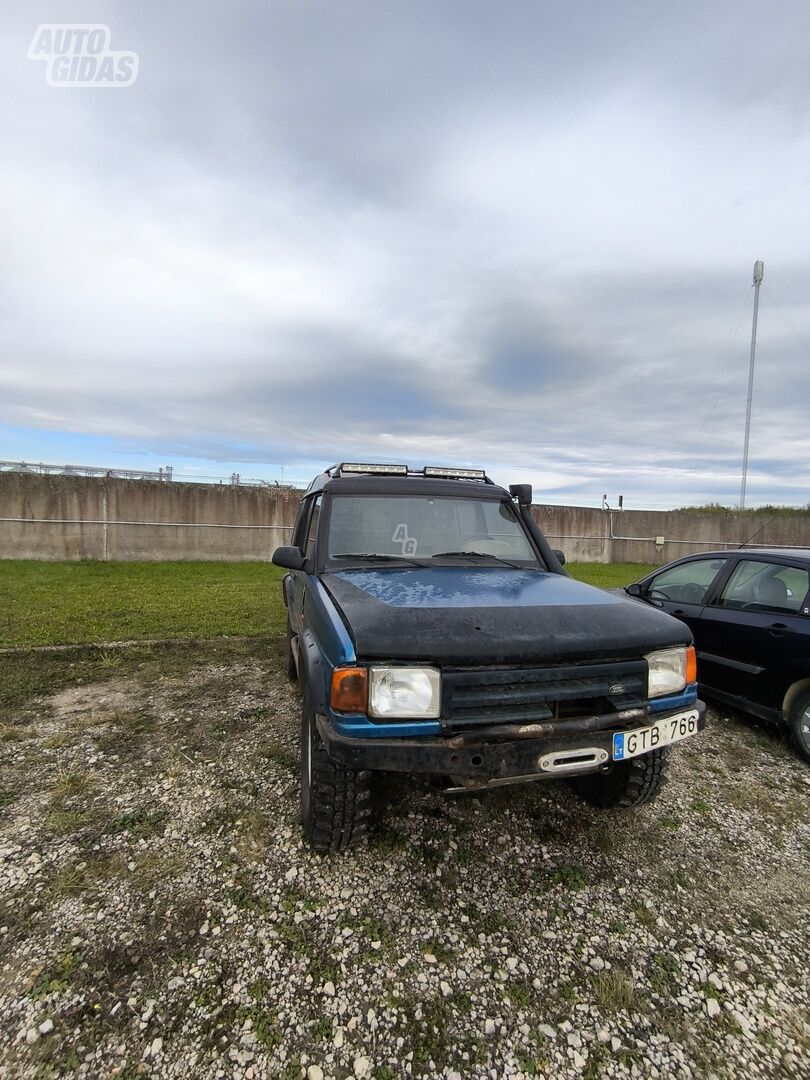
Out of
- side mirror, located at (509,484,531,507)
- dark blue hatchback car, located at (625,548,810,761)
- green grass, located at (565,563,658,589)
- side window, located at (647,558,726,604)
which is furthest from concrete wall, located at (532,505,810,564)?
side mirror, located at (509,484,531,507)

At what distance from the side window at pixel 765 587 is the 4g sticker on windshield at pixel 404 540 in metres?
2.79

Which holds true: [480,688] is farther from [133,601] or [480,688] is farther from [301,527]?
[133,601]

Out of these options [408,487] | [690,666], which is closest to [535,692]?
[690,666]

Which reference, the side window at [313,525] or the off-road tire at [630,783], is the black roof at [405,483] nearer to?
the side window at [313,525]

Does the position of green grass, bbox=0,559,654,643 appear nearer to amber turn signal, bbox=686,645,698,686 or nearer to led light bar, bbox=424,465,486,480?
led light bar, bbox=424,465,486,480

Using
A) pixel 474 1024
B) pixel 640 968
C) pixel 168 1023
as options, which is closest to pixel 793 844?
pixel 640 968

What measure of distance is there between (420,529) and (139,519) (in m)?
12.7

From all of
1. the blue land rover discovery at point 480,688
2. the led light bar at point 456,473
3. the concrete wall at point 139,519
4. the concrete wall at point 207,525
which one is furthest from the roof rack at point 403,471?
the concrete wall at point 139,519

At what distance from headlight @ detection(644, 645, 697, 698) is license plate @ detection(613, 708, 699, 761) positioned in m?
0.13

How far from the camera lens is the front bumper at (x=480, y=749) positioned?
2115mm

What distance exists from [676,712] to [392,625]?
58.4 inches

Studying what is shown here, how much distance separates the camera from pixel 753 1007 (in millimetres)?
1883

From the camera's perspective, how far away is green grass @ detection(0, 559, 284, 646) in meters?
6.86

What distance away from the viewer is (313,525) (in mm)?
4164
